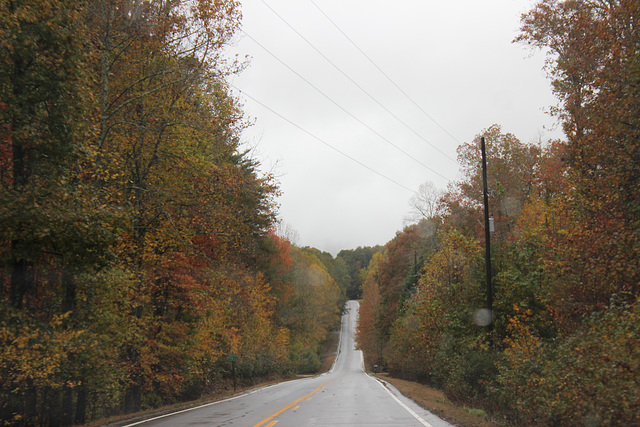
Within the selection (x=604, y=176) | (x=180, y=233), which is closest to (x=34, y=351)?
(x=180, y=233)

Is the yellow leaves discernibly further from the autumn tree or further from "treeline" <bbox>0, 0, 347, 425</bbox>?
the autumn tree

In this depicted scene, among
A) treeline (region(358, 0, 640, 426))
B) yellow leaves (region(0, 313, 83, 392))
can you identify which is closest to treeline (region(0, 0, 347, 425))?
yellow leaves (region(0, 313, 83, 392))

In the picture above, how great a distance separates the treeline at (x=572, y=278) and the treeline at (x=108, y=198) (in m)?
10.2

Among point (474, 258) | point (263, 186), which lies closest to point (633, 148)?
point (474, 258)

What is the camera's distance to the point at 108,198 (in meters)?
13.1

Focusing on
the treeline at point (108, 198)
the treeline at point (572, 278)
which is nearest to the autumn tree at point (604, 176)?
the treeline at point (572, 278)

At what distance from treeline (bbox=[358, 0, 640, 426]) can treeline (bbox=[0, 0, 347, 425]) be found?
10.2 meters

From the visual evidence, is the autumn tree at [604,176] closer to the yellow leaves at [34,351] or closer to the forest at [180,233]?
the forest at [180,233]

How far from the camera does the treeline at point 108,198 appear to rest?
32.8 feet

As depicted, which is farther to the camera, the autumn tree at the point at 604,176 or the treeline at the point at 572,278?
the autumn tree at the point at 604,176

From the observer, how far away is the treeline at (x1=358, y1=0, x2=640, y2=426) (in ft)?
30.4

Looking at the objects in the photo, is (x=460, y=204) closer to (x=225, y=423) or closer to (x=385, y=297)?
(x=385, y=297)

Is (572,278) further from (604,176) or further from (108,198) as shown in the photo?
(108,198)

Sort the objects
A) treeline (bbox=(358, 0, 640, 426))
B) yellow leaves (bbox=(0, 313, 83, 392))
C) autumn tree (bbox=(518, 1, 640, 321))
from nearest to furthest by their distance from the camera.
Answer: treeline (bbox=(358, 0, 640, 426)), yellow leaves (bbox=(0, 313, 83, 392)), autumn tree (bbox=(518, 1, 640, 321))
